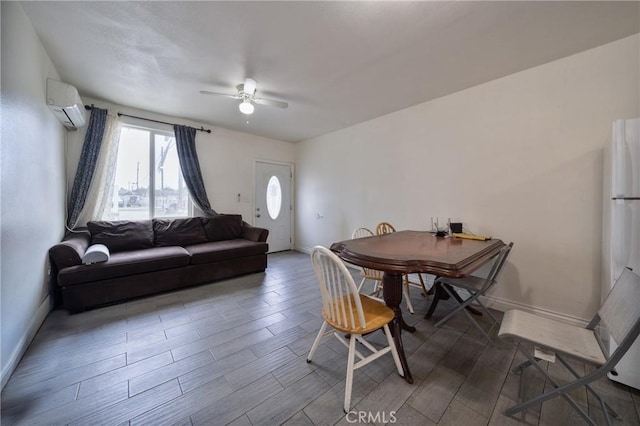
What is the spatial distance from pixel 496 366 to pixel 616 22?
273 cm

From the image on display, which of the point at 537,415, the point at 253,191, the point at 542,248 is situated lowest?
the point at 537,415

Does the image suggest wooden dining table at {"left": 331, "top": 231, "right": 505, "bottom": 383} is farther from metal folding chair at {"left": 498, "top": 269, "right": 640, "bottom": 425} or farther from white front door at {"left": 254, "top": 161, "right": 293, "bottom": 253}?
white front door at {"left": 254, "top": 161, "right": 293, "bottom": 253}

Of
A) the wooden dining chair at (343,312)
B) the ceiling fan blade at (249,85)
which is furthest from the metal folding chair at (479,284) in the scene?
the ceiling fan blade at (249,85)

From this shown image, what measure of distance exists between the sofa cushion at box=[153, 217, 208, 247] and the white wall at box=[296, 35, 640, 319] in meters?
3.15

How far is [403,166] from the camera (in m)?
3.38

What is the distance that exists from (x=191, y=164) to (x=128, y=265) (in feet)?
6.43

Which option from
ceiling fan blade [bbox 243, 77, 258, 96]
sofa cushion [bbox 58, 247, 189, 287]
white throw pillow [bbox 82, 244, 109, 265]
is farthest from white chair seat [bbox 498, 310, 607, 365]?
white throw pillow [bbox 82, 244, 109, 265]

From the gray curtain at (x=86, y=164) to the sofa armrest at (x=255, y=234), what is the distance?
218cm

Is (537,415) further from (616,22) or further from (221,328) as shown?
(616,22)

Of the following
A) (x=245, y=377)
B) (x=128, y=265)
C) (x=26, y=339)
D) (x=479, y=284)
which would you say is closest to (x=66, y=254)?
(x=128, y=265)

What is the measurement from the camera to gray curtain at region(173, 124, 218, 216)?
392 centimetres

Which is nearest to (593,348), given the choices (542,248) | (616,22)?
(542,248)

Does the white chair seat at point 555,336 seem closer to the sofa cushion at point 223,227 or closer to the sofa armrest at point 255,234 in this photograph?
the sofa armrest at point 255,234

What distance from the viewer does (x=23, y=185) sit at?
1812mm
